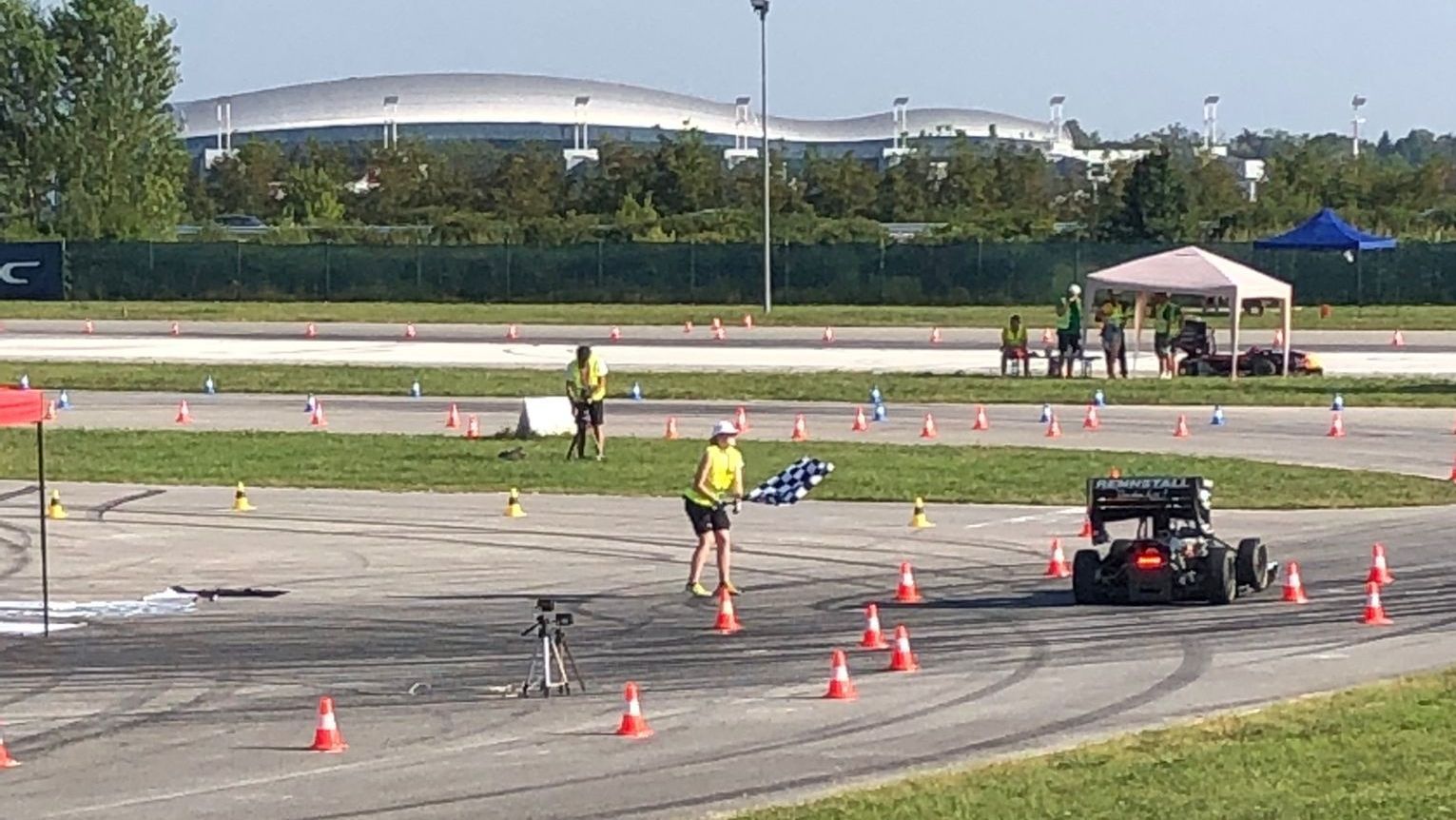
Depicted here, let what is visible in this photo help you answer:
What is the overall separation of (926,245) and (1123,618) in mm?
62726

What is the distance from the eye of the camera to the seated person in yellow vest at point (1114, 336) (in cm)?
5009

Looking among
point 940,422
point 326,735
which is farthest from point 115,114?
point 326,735

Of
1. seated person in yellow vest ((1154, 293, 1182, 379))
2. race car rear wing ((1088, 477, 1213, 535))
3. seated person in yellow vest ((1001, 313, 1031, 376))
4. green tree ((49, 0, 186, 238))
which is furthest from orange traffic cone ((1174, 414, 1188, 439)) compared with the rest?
green tree ((49, 0, 186, 238))

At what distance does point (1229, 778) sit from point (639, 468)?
21.5 metres

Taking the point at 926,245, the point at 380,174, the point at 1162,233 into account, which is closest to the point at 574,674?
the point at 926,245

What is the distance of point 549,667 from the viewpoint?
16.8 meters

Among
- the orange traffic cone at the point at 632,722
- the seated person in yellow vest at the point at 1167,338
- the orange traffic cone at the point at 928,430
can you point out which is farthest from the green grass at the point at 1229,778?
the seated person in yellow vest at the point at 1167,338

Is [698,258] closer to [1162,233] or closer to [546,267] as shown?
[546,267]

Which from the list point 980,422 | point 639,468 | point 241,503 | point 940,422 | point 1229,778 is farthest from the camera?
point 940,422

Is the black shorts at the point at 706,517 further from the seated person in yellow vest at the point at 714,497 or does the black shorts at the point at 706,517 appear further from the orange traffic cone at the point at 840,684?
the orange traffic cone at the point at 840,684

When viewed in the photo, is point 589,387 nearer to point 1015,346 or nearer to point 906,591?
point 906,591

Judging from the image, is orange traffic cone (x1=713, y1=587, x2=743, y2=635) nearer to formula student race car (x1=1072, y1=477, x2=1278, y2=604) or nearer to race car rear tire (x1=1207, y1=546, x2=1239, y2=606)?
formula student race car (x1=1072, y1=477, x2=1278, y2=604)

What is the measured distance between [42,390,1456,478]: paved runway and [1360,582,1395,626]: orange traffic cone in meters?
13.5

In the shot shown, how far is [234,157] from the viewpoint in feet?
484
